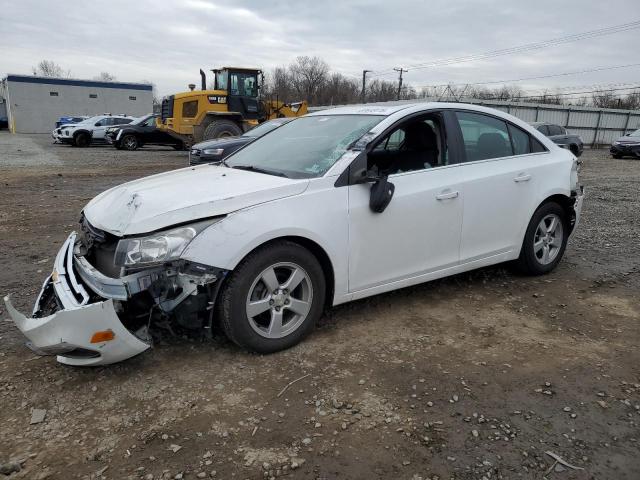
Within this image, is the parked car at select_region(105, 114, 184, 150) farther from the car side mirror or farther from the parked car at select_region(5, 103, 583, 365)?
the car side mirror

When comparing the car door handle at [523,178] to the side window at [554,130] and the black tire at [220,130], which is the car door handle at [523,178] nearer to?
the black tire at [220,130]

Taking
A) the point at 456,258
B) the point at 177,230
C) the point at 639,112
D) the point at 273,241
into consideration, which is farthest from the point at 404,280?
the point at 639,112

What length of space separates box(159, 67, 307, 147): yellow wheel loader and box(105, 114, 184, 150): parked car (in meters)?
4.18

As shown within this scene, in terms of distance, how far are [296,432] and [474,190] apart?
8.26 feet

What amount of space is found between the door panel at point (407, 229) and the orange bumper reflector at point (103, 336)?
1625 mm

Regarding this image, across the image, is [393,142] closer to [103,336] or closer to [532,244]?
[532,244]

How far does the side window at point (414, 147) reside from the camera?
4.09 meters

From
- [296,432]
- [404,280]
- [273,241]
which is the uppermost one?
[273,241]

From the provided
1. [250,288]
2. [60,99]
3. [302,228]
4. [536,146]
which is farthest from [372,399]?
[60,99]

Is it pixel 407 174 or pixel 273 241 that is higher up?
pixel 407 174

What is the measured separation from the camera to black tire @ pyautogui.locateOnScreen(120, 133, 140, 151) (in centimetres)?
2269

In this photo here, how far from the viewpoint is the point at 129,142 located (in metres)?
22.9

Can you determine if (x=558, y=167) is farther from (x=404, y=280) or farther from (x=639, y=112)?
(x=639, y=112)

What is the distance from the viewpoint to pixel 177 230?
301cm
